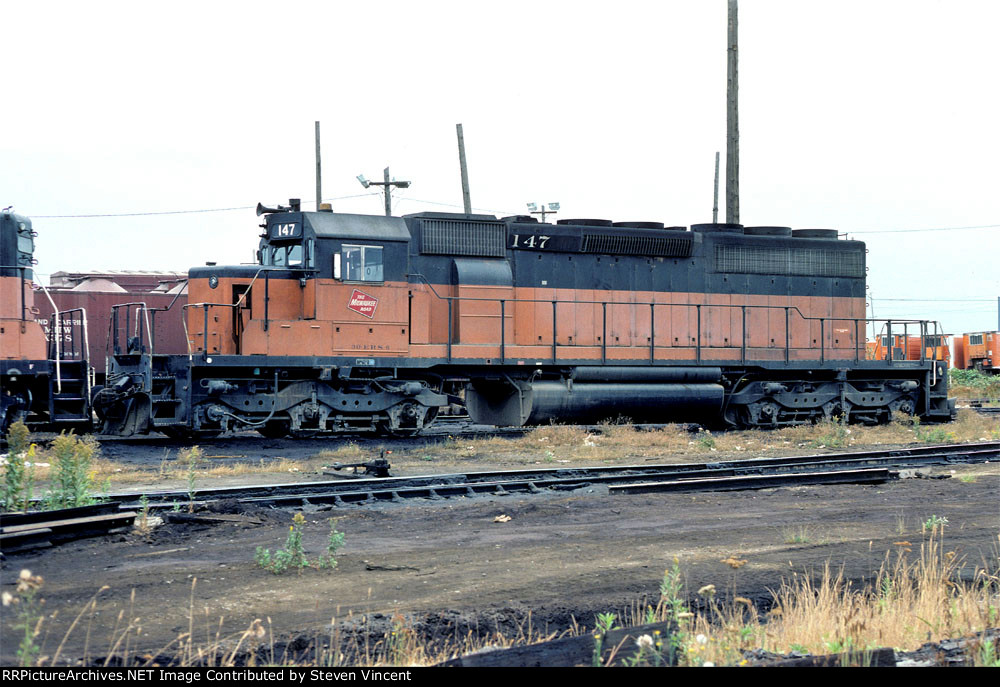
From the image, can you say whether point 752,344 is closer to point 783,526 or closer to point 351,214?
point 351,214

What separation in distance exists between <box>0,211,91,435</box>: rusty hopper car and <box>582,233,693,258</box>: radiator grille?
9.10 meters

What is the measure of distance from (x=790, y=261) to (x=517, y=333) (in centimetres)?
628

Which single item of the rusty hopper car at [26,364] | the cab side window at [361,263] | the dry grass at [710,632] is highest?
the cab side window at [361,263]

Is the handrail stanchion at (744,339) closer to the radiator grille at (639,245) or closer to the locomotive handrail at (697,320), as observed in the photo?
the locomotive handrail at (697,320)

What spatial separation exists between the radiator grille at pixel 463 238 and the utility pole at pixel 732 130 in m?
7.23

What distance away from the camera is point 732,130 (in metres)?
23.3

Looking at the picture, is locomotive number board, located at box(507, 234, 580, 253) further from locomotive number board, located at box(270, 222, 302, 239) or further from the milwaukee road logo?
locomotive number board, located at box(270, 222, 302, 239)

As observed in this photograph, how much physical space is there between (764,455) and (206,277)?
949 cm

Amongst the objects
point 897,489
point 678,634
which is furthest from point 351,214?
point 678,634

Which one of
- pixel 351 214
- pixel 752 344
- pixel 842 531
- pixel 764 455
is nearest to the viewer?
pixel 842 531

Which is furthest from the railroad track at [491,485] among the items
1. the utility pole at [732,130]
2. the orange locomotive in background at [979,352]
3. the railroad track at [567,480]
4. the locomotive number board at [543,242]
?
the orange locomotive in background at [979,352]

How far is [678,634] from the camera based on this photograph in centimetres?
455

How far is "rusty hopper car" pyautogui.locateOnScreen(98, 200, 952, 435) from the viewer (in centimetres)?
1616

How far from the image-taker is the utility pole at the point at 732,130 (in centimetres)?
2295
